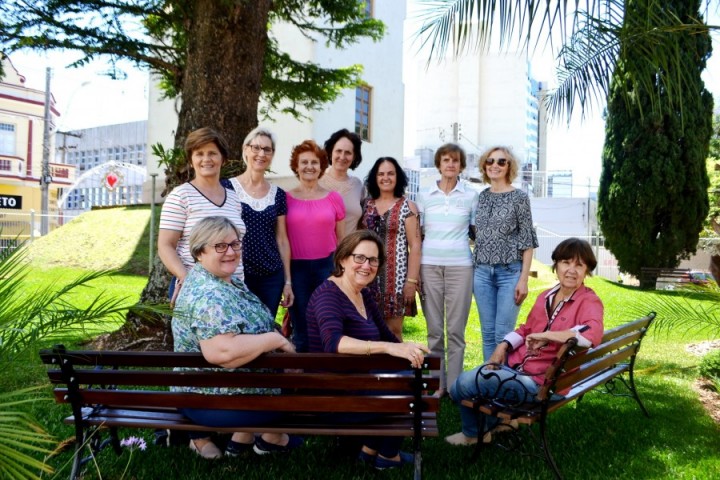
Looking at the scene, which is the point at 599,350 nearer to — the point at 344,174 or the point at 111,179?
the point at 344,174

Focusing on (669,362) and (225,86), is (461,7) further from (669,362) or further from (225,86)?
(669,362)

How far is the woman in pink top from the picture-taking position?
5.12 metres

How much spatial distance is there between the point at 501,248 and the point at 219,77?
12.5 feet

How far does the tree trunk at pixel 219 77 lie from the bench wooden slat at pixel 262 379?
151 inches

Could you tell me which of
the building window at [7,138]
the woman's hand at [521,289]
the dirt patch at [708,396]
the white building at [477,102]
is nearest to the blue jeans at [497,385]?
the woman's hand at [521,289]

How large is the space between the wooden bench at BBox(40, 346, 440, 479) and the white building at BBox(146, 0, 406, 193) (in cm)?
1773

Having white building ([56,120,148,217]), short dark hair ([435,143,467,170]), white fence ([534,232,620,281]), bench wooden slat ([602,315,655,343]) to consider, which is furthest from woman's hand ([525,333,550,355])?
white building ([56,120,148,217])

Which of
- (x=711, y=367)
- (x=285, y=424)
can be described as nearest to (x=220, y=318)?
(x=285, y=424)

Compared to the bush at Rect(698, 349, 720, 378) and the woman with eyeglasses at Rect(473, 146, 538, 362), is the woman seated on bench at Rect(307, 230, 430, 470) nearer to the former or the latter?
the woman with eyeglasses at Rect(473, 146, 538, 362)

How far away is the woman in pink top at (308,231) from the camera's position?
512 centimetres

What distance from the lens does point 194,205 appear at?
4.48 metres

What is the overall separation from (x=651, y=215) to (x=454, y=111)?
141ft

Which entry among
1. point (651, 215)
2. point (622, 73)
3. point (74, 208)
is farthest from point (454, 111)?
point (622, 73)

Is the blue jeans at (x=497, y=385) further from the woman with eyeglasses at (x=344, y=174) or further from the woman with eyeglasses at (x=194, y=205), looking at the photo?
the woman with eyeglasses at (x=344, y=174)
